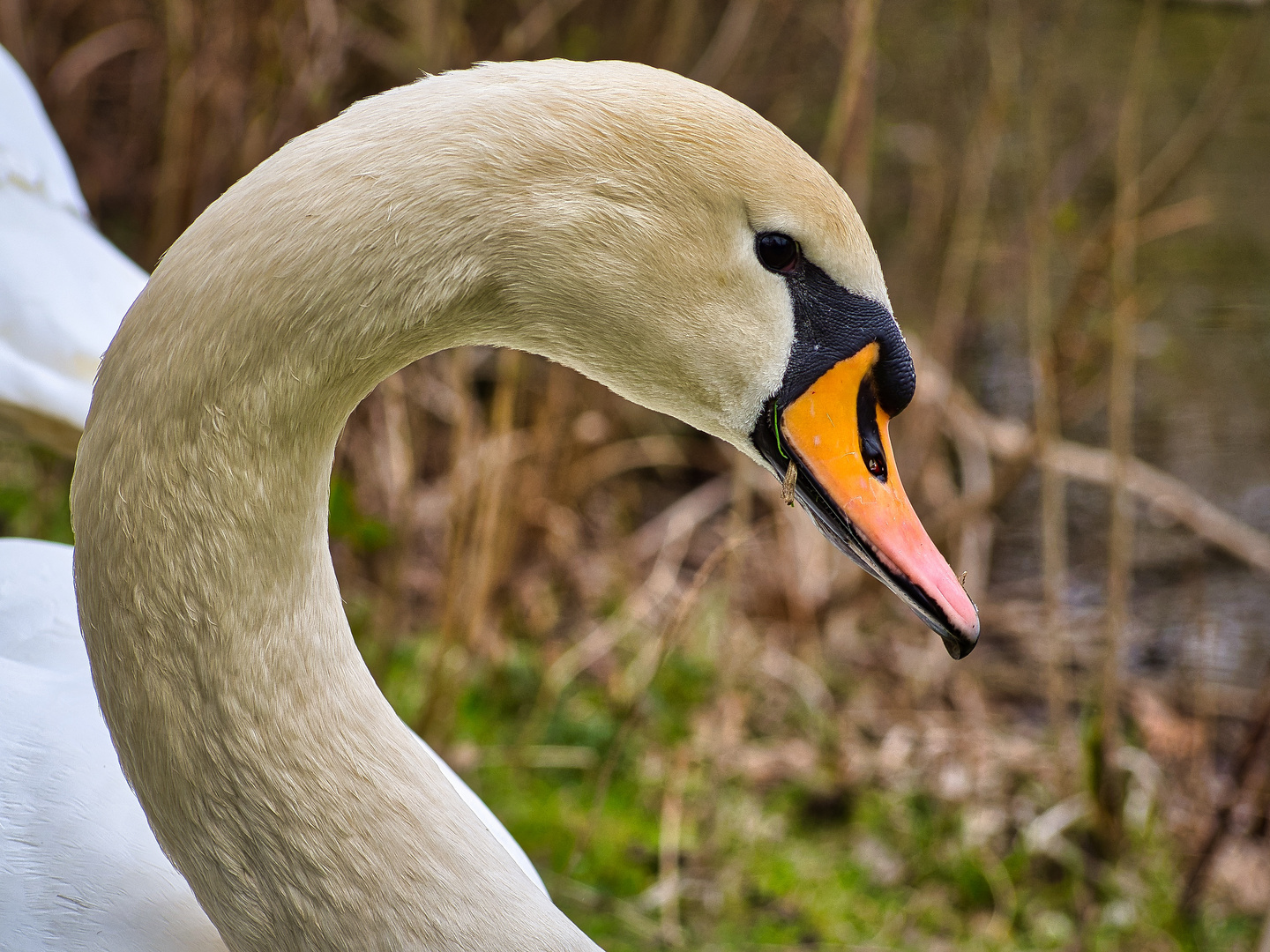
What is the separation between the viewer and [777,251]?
3.02ft

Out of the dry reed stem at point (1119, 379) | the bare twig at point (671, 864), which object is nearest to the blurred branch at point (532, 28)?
the dry reed stem at point (1119, 379)

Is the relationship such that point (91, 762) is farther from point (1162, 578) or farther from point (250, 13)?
point (1162, 578)

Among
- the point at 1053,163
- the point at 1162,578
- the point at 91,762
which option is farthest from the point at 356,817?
the point at 1053,163

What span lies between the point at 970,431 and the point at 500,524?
138 cm

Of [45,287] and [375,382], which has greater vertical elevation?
[45,287]

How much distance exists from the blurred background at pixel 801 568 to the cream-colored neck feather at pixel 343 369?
73 cm

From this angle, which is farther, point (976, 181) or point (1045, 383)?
point (976, 181)

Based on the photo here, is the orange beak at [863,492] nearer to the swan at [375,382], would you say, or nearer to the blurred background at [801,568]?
the swan at [375,382]

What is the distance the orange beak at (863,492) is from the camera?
961 mm

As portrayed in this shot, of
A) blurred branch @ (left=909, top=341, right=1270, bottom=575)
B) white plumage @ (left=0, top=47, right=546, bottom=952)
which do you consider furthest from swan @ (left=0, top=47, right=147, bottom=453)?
blurred branch @ (left=909, top=341, right=1270, bottom=575)

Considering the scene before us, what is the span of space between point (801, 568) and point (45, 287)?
1.89 meters

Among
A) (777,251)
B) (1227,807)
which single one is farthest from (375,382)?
(1227,807)

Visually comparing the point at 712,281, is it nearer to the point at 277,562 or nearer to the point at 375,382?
the point at 375,382

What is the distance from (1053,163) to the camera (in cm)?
514
